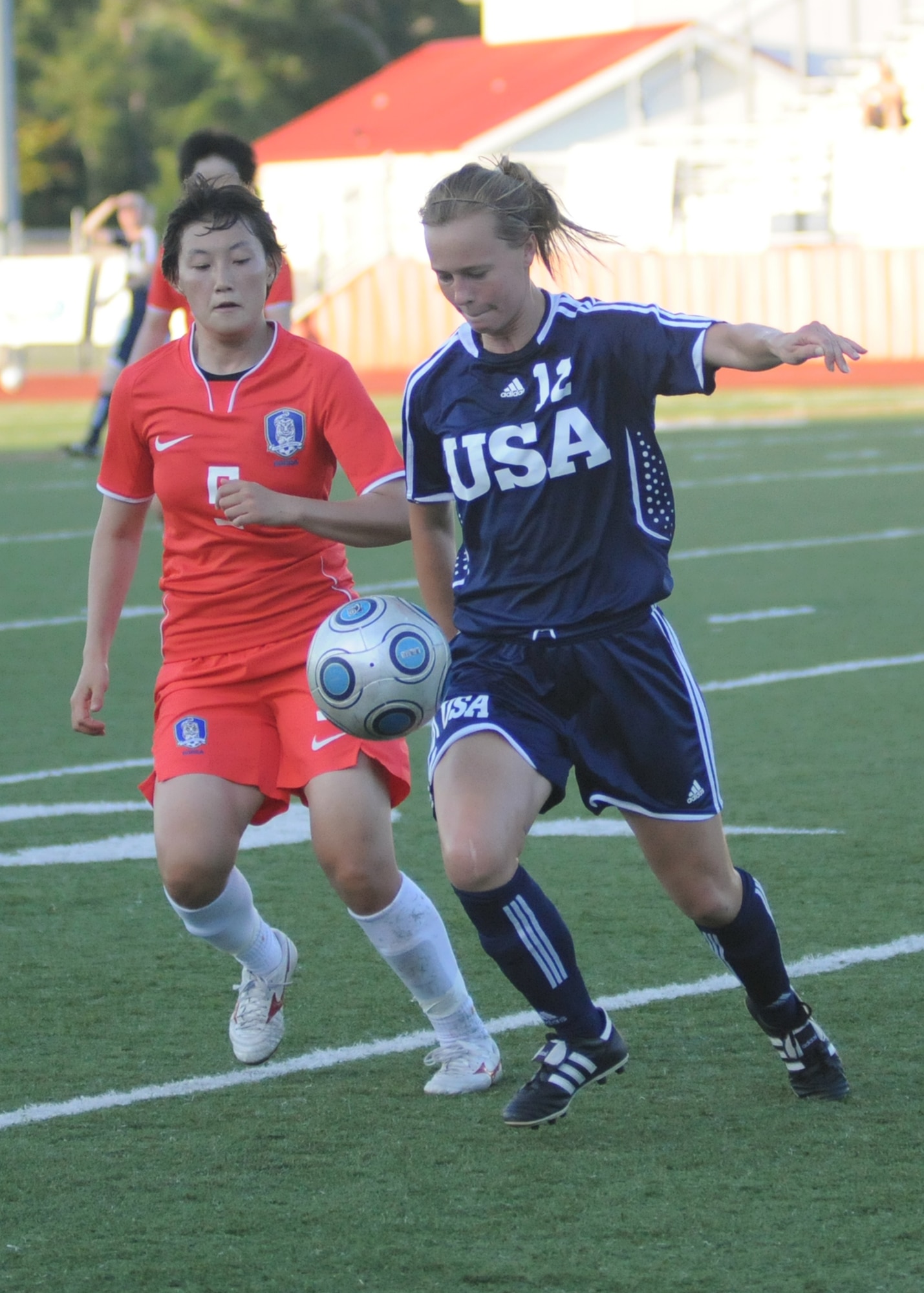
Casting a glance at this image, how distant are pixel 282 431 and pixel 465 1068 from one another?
1.39 m

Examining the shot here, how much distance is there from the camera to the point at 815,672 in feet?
31.6

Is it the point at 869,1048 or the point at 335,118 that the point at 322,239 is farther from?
the point at 869,1048

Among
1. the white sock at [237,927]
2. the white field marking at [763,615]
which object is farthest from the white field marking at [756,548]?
the white sock at [237,927]

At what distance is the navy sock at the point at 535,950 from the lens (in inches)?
167

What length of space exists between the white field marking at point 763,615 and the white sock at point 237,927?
6375 mm

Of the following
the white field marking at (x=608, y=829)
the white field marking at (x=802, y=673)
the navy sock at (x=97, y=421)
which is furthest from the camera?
the navy sock at (x=97, y=421)

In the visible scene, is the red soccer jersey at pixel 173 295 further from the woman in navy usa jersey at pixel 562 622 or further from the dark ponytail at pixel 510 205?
the woman in navy usa jersey at pixel 562 622

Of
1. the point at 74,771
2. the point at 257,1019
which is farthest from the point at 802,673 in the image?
the point at 257,1019

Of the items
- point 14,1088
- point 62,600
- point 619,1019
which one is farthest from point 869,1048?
point 62,600

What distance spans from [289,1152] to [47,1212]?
0.50 m

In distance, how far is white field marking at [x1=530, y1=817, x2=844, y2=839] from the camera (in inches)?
268

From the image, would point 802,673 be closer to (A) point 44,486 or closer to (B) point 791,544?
(B) point 791,544

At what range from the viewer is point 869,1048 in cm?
468

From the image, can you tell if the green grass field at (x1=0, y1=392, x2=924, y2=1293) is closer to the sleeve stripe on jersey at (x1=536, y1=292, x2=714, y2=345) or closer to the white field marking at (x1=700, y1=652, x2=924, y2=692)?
the white field marking at (x1=700, y1=652, x2=924, y2=692)
